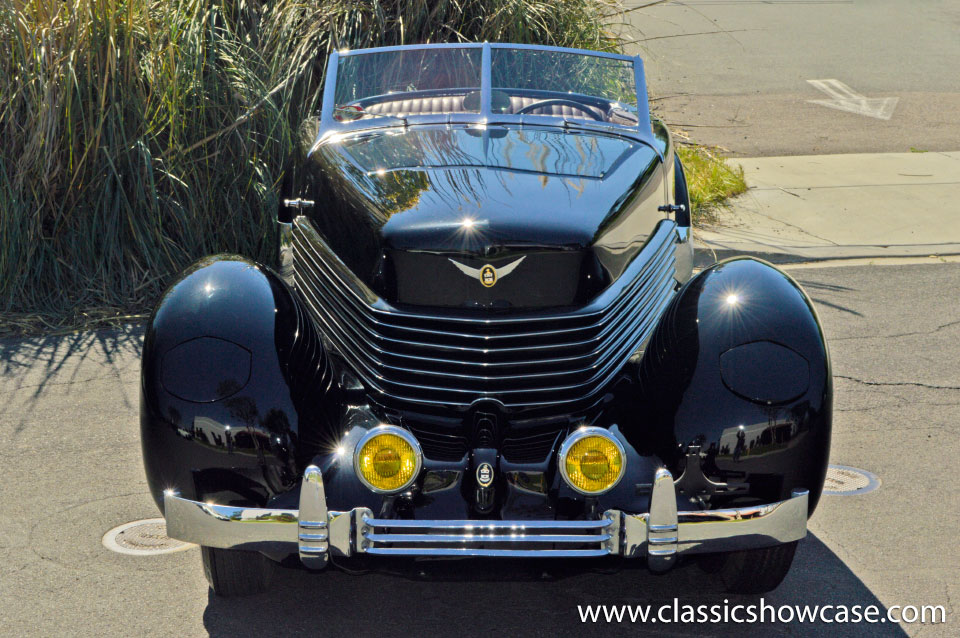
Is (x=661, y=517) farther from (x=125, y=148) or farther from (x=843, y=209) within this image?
(x=843, y=209)

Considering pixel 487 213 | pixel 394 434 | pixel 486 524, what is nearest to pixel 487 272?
pixel 487 213

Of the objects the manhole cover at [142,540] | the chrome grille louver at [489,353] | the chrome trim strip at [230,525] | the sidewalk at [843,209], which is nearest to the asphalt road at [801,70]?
the sidewalk at [843,209]

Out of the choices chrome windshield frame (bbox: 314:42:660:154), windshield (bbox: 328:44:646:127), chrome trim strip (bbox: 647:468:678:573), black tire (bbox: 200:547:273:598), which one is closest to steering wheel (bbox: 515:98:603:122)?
windshield (bbox: 328:44:646:127)

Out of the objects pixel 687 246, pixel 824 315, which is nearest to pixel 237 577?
pixel 687 246

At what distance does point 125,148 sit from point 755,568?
177 inches

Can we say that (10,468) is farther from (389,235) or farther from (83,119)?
(83,119)

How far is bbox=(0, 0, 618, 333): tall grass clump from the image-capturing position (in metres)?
6.06

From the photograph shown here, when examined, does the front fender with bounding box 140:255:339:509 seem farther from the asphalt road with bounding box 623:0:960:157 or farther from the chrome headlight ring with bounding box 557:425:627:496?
the asphalt road with bounding box 623:0:960:157

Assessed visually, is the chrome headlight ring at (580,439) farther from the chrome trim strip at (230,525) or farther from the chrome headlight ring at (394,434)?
the chrome trim strip at (230,525)

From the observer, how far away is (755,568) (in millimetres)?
3346

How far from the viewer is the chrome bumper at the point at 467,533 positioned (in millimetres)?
2750

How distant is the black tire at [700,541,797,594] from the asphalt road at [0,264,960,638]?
72mm

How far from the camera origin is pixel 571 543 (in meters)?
2.80

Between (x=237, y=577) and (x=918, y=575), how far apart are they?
229cm
